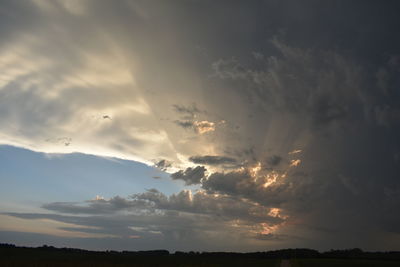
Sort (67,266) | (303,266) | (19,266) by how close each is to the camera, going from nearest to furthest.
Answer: (19,266) → (67,266) → (303,266)

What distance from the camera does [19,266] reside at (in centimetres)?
7188

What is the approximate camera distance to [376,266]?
350 feet

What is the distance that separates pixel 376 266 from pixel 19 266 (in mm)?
103492

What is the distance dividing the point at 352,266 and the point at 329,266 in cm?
798

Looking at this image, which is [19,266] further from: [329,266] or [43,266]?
[329,266]

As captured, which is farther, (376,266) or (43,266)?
(376,266)

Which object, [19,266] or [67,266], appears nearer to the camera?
[19,266]

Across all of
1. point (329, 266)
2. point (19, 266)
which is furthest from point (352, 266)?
point (19, 266)

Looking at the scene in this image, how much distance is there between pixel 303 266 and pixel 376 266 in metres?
25.1

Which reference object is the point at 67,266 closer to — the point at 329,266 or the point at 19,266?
the point at 19,266

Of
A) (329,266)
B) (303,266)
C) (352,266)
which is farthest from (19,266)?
(352,266)

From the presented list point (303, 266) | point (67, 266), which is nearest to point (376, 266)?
point (303, 266)

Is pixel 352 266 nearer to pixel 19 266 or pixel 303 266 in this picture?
pixel 303 266

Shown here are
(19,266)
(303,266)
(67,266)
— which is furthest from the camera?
(303,266)
